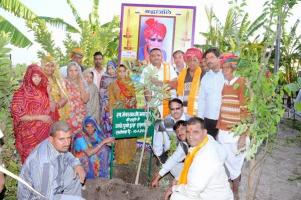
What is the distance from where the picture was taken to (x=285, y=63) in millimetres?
23938

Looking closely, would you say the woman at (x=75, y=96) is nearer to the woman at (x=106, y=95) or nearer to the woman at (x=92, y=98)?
the woman at (x=92, y=98)

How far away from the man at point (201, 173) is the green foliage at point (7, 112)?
2.18 metres

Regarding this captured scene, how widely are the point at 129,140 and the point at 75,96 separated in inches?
50.9

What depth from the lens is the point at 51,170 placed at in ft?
11.6

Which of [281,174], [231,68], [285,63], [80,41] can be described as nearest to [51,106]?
[231,68]

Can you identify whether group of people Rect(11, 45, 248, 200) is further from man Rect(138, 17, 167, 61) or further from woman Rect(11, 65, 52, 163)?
man Rect(138, 17, 167, 61)

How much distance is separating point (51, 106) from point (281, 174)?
4603 millimetres

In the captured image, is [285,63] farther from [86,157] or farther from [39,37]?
[86,157]

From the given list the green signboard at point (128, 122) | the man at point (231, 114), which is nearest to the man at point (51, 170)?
the green signboard at point (128, 122)

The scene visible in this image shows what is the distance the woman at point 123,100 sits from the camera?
6.72 metres

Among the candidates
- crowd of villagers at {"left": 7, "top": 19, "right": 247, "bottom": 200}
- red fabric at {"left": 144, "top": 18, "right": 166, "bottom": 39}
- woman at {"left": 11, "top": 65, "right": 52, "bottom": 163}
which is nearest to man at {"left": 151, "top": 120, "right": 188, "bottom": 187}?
crowd of villagers at {"left": 7, "top": 19, "right": 247, "bottom": 200}

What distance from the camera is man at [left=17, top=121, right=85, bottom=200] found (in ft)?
11.5

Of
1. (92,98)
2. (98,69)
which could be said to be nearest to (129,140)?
(92,98)

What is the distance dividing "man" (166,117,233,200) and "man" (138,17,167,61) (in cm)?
414
